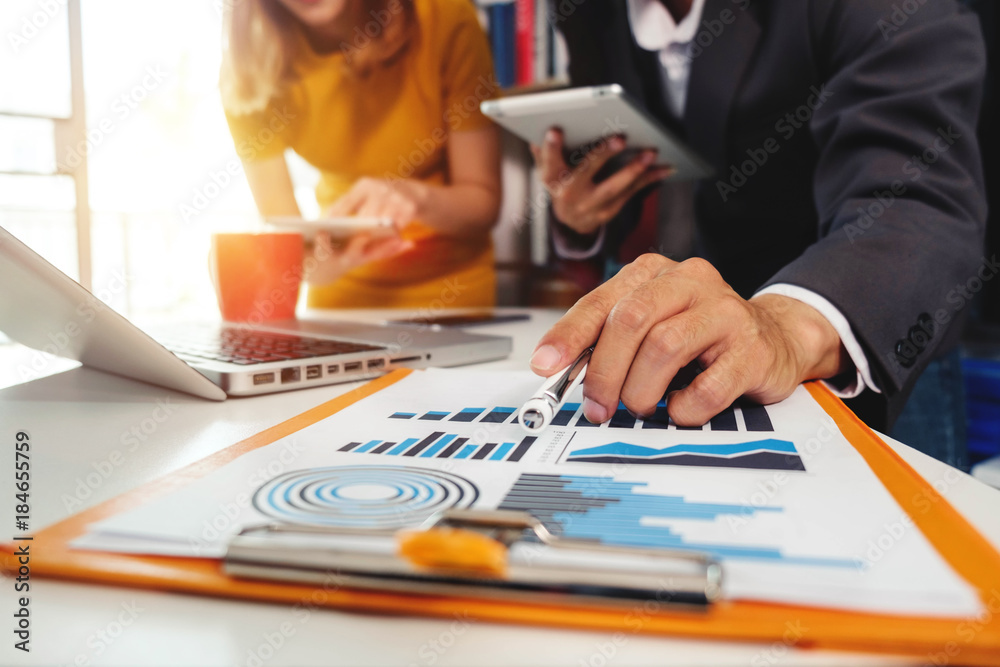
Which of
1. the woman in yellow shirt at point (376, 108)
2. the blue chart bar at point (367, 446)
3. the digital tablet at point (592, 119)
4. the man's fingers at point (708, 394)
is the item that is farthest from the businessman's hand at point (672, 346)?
the woman in yellow shirt at point (376, 108)

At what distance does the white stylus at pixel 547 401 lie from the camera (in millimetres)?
394

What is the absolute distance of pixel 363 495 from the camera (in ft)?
0.96

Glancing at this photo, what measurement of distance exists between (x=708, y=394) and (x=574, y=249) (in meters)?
0.87

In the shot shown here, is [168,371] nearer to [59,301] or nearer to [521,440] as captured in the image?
[59,301]

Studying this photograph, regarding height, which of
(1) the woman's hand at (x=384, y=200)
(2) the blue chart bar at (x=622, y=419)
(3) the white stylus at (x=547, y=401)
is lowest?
(2) the blue chart bar at (x=622, y=419)

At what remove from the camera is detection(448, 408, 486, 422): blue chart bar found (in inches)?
17.5

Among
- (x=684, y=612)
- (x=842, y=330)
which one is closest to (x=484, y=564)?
(x=684, y=612)

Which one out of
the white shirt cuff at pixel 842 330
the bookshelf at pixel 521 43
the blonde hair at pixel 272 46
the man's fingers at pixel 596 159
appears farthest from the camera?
the bookshelf at pixel 521 43

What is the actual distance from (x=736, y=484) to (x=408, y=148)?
4.20ft

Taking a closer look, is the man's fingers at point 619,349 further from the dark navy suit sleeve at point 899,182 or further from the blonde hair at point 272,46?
the blonde hair at point 272,46

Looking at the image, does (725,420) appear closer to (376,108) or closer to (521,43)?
(376,108)

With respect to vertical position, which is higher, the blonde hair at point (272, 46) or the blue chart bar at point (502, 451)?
the blonde hair at point (272, 46)

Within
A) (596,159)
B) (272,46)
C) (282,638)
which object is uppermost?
(272,46)

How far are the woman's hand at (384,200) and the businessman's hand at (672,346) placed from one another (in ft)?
2.87
